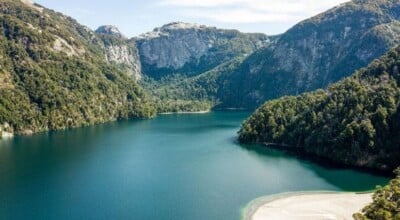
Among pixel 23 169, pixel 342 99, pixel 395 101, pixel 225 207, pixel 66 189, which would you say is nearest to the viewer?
pixel 225 207

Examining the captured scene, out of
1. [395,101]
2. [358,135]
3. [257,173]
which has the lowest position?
[257,173]

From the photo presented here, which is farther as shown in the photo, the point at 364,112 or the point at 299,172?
the point at 364,112

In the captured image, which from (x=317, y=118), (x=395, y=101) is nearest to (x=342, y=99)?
(x=317, y=118)

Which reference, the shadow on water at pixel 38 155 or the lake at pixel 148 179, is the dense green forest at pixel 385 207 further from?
the shadow on water at pixel 38 155

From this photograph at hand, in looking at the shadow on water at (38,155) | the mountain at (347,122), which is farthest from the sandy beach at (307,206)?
the shadow on water at (38,155)

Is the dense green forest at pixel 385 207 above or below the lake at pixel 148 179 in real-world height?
above

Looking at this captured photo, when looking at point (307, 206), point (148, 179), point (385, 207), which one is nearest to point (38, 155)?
point (148, 179)

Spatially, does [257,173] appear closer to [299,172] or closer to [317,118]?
[299,172]
